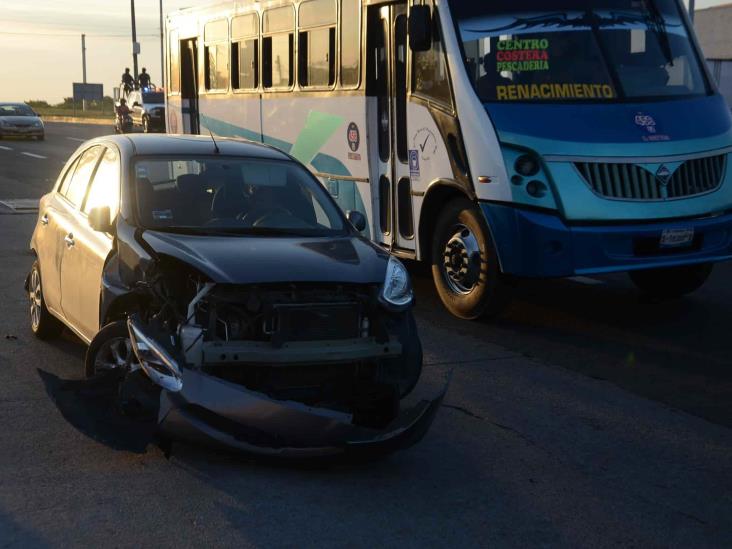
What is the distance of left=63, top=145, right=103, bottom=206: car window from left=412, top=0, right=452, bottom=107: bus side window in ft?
10.2

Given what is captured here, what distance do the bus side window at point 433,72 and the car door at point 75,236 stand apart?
3132mm

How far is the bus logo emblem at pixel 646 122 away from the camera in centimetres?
886

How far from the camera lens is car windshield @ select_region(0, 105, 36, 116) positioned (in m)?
42.7

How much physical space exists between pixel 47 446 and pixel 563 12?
18.5ft

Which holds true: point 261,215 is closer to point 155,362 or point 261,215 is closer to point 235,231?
point 235,231

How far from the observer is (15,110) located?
142 ft

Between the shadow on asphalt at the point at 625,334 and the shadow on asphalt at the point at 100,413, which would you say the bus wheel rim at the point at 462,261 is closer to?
the shadow on asphalt at the point at 625,334

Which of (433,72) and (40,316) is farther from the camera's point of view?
(433,72)

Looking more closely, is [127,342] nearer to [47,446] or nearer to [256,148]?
[47,446]

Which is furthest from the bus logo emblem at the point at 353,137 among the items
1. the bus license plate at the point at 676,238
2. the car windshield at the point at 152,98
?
the car windshield at the point at 152,98

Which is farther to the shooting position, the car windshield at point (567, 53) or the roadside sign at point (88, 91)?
the roadside sign at point (88, 91)

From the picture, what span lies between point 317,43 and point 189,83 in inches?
Result: 186

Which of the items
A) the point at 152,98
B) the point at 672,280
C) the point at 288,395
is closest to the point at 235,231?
the point at 288,395

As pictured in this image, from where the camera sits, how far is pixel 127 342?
234 inches
